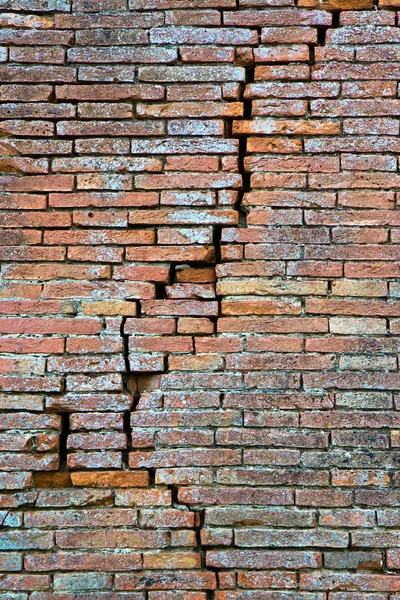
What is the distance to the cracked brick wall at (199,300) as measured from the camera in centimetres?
254

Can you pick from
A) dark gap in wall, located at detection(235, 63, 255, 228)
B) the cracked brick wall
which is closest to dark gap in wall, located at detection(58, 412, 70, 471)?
the cracked brick wall

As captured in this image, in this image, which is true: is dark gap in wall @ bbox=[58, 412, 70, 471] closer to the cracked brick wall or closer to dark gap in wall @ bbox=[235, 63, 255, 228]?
the cracked brick wall

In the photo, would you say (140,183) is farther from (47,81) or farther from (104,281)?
(47,81)

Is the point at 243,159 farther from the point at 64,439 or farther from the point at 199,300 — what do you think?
the point at 64,439

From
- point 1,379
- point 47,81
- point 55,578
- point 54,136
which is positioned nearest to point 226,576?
point 55,578

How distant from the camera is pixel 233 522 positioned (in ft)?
8.35

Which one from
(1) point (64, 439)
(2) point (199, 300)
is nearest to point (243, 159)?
(2) point (199, 300)

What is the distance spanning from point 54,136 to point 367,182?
4.62 feet

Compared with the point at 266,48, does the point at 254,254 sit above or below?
below

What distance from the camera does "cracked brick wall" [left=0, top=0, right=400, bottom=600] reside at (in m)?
2.54

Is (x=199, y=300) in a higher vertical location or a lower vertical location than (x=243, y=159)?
lower

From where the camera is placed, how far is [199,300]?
270cm

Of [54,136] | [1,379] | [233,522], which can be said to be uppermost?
[54,136]

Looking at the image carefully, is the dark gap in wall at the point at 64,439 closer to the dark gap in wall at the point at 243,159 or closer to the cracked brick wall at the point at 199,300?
the cracked brick wall at the point at 199,300
